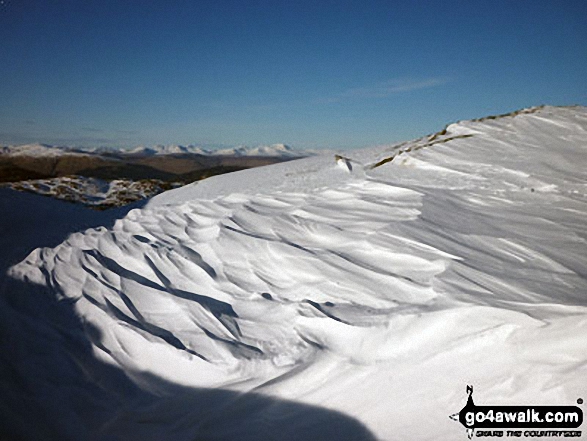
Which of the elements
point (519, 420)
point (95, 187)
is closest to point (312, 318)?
point (519, 420)

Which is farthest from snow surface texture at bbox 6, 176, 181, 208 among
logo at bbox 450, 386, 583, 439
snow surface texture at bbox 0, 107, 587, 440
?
logo at bbox 450, 386, 583, 439

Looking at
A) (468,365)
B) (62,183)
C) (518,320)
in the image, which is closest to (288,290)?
(468,365)

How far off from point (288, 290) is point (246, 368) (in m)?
0.85

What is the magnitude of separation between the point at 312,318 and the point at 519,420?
1315 millimetres

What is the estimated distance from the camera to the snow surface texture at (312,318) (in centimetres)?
188

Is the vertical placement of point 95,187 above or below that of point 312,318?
below

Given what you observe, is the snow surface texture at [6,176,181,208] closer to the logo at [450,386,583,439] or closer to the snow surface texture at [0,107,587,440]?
the snow surface texture at [0,107,587,440]

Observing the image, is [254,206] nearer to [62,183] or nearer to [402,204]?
[402,204]

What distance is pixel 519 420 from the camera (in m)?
1.64

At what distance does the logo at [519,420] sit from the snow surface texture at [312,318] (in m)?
0.04

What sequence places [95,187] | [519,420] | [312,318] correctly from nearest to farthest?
[519,420], [312,318], [95,187]

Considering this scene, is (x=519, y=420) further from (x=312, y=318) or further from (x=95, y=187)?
(x=95, y=187)

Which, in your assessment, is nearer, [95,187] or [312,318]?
[312,318]

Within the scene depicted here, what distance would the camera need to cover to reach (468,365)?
1.89m
